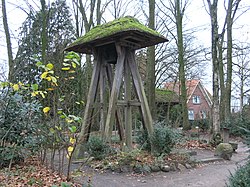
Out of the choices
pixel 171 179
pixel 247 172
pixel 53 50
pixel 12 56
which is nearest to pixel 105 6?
pixel 53 50

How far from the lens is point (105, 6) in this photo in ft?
57.7

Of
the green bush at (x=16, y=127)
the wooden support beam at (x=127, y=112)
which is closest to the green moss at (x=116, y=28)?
the wooden support beam at (x=127, y=112)

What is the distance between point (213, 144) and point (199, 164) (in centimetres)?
333

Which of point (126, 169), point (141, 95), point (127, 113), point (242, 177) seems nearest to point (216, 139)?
point (141, 95)

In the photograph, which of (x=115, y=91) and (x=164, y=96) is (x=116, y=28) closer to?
(x=115, y=91)

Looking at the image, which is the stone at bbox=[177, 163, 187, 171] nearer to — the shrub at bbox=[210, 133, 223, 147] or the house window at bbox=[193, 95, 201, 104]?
the shrub at bbox=[210, 133, 223, 147]

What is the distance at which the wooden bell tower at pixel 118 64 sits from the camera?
24.7 ft

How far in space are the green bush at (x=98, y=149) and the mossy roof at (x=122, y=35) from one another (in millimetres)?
2919

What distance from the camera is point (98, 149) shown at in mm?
7438

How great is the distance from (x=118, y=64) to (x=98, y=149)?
256 cm

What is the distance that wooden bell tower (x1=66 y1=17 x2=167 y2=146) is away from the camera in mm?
7520

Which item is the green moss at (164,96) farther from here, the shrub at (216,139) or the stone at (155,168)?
the stone at (155,168)

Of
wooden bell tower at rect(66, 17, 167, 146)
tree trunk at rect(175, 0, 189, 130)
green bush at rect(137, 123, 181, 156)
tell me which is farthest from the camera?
tree trunk at rect(175, 0, 189, 130)

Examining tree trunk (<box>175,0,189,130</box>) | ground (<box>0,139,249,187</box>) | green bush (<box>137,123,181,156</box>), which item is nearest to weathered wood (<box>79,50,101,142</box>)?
ground (<box>0,139,249,187</box>)
